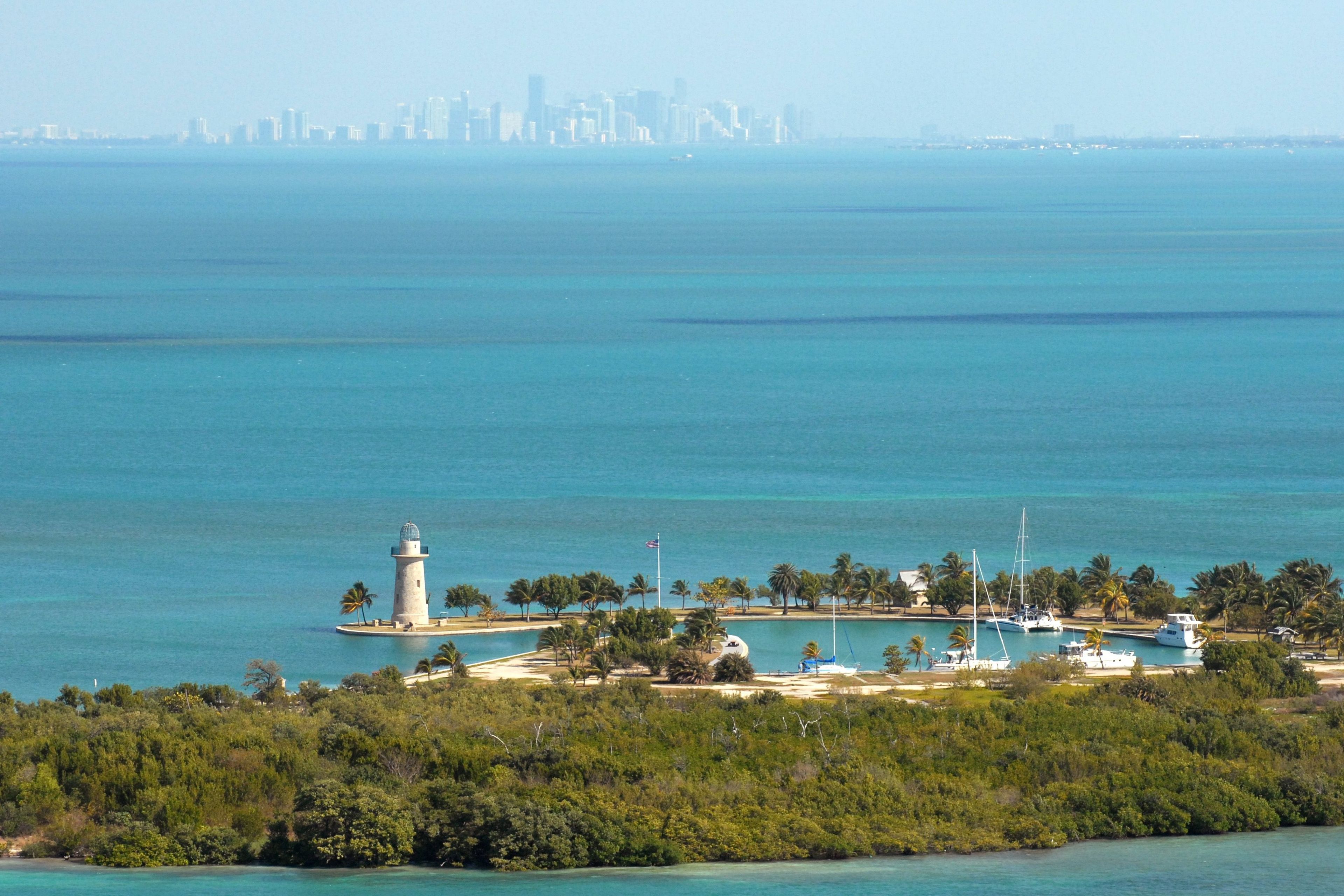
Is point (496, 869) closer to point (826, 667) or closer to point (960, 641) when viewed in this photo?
point (826, 667)

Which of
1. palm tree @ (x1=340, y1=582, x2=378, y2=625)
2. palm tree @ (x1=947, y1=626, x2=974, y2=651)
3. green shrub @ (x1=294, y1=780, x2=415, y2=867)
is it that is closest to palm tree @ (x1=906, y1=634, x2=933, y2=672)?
palm tree @ (x1=947, y1=626, x2=974, y2=651)

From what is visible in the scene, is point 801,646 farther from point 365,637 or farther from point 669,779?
point 669,779

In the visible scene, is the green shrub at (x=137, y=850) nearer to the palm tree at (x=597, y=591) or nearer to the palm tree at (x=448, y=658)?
the palm tree at (x=448, y=658)

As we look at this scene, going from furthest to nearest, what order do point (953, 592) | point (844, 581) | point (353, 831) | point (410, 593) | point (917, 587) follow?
point (917, 587)
point (844, 581)
point (953, 592)
point (410, 593)
point (353, 831)

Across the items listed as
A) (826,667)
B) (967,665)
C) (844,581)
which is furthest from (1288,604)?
(826,667)

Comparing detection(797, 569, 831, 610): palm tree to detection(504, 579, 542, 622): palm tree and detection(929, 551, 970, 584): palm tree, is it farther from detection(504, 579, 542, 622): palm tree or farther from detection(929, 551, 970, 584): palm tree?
detection(504, 579, 542, 622): palm tree
